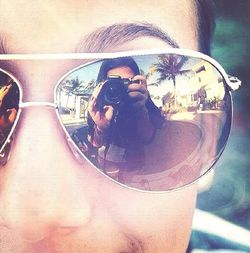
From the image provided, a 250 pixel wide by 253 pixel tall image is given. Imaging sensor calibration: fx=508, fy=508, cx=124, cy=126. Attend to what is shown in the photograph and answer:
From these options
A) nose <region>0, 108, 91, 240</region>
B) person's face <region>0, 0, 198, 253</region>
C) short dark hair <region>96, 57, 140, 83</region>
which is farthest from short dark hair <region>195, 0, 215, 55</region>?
nose <region>0, 108, 91, 240</region>

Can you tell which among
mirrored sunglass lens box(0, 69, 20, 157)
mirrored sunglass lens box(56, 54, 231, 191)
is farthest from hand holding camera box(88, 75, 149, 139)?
mirrored sunglass lens box(0, 69, 20, 157)

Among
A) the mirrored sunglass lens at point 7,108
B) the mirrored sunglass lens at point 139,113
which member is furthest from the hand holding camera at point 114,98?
the mirrored sunglass lens at point 7,108

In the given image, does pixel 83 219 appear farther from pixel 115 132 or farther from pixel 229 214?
pixel 229 214

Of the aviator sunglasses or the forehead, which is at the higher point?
the forehead

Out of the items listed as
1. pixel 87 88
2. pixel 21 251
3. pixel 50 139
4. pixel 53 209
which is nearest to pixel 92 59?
pixel 87 88

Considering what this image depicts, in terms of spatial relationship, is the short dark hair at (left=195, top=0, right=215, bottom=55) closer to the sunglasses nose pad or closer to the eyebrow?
the eyebrow

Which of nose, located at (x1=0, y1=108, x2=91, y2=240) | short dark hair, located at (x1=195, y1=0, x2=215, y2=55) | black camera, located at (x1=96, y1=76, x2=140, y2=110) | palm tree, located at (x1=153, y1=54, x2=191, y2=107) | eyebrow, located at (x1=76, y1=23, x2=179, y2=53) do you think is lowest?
nose, located at (x1=0, y1=108, x2=91, y2=240)

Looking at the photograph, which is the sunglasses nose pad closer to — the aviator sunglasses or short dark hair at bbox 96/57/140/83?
the aviator sunglasses

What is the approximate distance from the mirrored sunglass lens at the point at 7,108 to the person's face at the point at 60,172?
0.02 metres

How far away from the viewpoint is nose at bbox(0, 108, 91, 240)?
0.94 m

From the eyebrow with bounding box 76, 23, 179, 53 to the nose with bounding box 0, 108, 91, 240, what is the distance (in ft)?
0.47

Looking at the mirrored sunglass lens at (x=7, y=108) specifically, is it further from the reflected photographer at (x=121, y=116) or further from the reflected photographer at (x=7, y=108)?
the reflected photographer at (x=121, y=116)

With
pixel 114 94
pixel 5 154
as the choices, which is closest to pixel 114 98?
pixel 114 94

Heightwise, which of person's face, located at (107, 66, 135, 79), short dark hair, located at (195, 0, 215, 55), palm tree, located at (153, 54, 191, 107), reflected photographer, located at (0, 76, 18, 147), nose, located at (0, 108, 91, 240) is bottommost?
nose, located at (0, 108, 91, 240)
